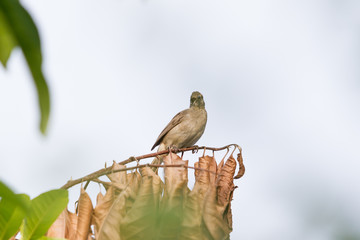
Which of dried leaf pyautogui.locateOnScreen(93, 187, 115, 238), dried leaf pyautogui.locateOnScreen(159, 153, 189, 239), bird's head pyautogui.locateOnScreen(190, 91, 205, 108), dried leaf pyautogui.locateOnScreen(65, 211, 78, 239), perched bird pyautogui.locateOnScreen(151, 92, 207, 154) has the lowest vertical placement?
dried leaf pyautogui.locateOnScreen(65, 211, 78, 239)

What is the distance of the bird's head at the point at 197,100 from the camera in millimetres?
8781

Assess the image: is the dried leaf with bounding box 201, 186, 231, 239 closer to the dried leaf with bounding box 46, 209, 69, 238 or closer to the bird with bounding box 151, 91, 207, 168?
the dried leaf with bounding box 46, 209, 69, 238

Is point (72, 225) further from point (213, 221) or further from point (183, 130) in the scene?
point (183, 130)

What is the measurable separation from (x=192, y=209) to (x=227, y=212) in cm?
35

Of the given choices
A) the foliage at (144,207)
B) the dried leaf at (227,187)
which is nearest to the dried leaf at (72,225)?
the foliage at (144,207)

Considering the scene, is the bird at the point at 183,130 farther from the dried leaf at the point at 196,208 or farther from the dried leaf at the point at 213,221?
the dried leaf at the point at 213,221

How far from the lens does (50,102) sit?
0.55 m

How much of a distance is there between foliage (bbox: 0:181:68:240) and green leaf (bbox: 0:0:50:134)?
1.12 meters

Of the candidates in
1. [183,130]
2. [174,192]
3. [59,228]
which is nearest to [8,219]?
[59,228]

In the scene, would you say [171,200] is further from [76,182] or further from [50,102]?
[50,102]

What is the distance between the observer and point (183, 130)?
7.61 m

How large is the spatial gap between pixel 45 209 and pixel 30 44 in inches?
59.0

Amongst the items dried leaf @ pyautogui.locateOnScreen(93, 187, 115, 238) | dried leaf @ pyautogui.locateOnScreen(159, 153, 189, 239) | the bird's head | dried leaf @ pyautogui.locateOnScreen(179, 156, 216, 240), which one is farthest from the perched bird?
dried leaf @ pyautogui.locateOnScreen(93, 187, 115, 238)

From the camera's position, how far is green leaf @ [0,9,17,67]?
1.98 feet
